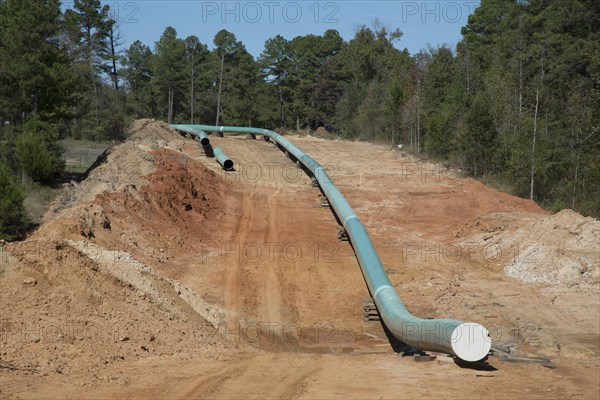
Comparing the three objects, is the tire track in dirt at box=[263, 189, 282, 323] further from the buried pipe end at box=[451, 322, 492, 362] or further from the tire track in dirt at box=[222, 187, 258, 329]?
the buried pipe end at box=[451, 322, 492, 362]

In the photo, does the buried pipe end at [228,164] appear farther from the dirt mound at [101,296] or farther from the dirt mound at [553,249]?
the dirt mound at [553,249]

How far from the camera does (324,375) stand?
36.1 feet

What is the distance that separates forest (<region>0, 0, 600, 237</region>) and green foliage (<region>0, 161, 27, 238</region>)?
5 cm

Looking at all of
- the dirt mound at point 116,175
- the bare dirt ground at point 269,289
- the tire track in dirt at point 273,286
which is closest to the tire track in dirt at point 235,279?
the bare dirt ground at point 269,289

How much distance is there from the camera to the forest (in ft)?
114

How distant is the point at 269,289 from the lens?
1806cm

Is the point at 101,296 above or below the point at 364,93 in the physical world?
below

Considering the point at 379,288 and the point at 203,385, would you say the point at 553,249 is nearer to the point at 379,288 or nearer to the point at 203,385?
the point at 379,288

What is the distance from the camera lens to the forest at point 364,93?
34.7 metres

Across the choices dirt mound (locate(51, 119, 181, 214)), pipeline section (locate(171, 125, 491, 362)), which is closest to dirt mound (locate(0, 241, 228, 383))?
pipeline section (locate(171, 125, 491, 362))

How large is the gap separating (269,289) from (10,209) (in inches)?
472

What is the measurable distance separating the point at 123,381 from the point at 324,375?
3385mm

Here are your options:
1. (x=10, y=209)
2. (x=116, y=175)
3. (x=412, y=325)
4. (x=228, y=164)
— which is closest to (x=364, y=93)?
Result: (x=228, y=164)

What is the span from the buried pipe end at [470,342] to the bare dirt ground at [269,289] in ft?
0.99
